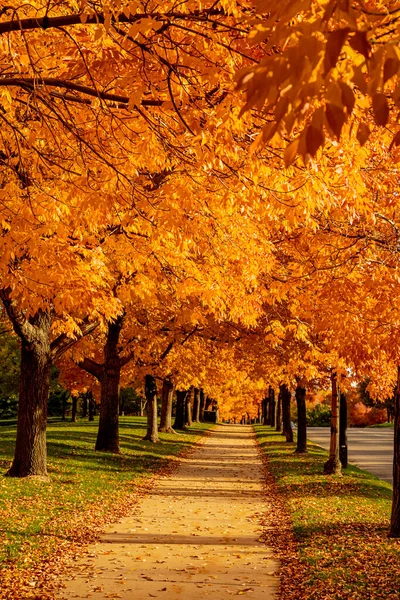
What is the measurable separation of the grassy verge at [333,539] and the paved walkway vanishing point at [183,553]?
349 mm

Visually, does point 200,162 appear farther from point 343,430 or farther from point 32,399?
point 343,430

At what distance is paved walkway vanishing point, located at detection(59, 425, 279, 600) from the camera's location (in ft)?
25.2

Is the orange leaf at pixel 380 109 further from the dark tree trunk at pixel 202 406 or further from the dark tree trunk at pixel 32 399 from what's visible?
the dark tree trunk at pixel 202 406

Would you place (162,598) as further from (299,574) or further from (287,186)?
(287,186)

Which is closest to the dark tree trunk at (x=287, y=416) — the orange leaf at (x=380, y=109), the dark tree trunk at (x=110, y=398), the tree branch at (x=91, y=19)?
the dark tree trunk at (x=110, y=398)

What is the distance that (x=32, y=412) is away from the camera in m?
15.8

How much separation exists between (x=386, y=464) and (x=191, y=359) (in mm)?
8831

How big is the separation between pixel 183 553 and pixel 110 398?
15049 mm

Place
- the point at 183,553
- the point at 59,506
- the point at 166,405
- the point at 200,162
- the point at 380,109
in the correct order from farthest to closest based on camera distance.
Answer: the point at 166,405 → the point at 59,506 → the point at 183,553 → the point at 200,162 → the point at 380,109

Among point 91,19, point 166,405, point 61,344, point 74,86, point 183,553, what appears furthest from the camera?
point 166,405

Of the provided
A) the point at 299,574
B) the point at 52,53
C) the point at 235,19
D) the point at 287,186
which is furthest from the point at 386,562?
the point at 52,53

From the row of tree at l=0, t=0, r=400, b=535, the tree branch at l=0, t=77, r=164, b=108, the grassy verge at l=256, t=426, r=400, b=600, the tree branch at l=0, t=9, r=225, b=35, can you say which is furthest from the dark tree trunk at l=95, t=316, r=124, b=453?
the tree branch at l=0, t=9, r=225, b=35

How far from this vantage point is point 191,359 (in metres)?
29.9

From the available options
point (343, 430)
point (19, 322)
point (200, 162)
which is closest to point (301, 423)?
point (343, 430)
